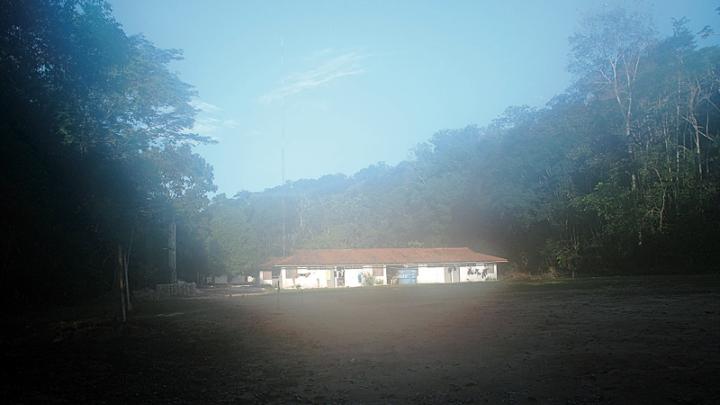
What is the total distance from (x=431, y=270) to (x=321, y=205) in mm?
32806

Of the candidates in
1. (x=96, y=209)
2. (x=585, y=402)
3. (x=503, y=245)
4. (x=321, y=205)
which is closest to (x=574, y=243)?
(x=503, y=245)

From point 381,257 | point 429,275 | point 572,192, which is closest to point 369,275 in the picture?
point 381,257

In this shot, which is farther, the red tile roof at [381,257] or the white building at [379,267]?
the red tile roof at [381,257]

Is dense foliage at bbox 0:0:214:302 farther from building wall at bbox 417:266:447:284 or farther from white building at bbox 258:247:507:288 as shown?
building wall at bbox 417:266:447:284

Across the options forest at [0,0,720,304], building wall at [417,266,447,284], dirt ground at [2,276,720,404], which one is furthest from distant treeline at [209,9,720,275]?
dirt ground at [2,276,720,404]

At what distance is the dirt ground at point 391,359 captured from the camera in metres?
7.89

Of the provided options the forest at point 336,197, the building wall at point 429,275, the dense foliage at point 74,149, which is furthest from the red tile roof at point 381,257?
the dense foliage at point 74,149

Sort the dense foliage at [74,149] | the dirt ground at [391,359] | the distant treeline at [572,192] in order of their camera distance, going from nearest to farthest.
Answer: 1. the dirt ground at [391,359]
2. the dense foliage at [74,149]
3. the distant treeline at [572,192]

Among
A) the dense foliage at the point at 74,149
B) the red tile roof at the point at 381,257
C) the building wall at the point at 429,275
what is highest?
the dense foliage at the point at 74,149

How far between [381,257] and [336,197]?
35.7m

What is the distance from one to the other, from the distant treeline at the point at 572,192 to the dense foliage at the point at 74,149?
112 ft

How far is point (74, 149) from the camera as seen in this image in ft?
61.4

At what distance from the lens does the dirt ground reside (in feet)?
25.9

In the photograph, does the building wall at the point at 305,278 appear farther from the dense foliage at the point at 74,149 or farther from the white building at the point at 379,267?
the dense foliage at the point at 74,149
